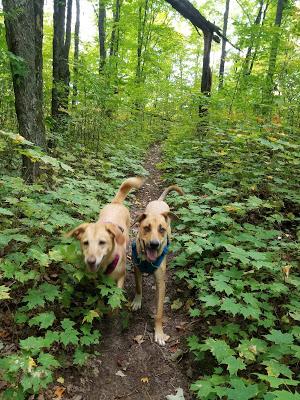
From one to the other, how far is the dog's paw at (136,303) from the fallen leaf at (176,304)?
1.44 ft

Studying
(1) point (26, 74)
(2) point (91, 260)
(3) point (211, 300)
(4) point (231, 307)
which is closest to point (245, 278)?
(3) point (211, 300)

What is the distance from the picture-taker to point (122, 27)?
17.0 m

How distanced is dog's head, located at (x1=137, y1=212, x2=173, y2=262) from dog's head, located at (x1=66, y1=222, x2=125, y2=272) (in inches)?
12.7

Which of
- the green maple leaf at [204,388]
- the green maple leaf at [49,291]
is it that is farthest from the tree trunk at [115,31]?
the green maple leaf at [204,388]

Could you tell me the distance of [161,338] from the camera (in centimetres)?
390

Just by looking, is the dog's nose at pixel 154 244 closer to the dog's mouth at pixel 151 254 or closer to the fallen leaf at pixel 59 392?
the dog's mouth at pixel 151 254

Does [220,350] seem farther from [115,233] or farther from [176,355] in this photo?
[115,233]

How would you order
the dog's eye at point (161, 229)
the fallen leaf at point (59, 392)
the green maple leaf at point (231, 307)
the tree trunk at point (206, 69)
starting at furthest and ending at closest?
the tree trunk at point (206, 69), the dog's eye at point (161, 229), the green maple leaf at point (231, 307), the fallen leaf at point (59, 392)

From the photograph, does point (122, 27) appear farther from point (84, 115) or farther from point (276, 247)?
point (276, 247)

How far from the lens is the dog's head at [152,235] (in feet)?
13.1

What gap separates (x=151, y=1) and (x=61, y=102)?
10452 mm

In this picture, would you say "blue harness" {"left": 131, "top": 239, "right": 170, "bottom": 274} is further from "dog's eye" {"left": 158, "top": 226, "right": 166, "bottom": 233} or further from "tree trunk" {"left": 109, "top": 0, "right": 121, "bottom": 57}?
"tree trunk" {"left": 109, "top": 0, "right": 121, "bottom": 57}

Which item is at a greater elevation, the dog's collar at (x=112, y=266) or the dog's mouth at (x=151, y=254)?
the dog's mouth at (x=151, y=254)

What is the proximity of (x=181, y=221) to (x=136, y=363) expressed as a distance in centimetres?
298
